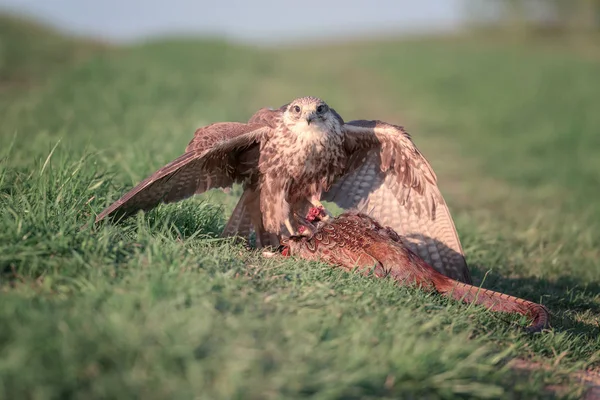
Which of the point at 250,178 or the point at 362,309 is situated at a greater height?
the point at 250,178

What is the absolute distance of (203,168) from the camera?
14.8 ft

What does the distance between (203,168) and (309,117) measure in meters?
0.83

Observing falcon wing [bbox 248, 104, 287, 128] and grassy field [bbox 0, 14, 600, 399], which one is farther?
falcon wing [bbox 248, 104, 287, 128]

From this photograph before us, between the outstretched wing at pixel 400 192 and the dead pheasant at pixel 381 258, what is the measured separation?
24.0 inches

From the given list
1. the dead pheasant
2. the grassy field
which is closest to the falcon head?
the dead pheasant

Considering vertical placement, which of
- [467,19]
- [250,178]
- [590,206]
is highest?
[467,19]

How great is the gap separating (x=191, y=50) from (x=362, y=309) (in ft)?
59.7

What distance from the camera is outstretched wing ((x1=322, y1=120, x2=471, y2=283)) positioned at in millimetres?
4676

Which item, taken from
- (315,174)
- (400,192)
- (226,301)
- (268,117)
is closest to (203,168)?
(268,117)

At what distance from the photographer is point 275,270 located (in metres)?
3.74

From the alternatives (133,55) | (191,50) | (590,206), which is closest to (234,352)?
(590,206)

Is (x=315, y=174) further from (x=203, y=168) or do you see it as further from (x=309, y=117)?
→ (x=203, y=168)

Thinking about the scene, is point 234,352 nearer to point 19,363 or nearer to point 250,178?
point 19,363

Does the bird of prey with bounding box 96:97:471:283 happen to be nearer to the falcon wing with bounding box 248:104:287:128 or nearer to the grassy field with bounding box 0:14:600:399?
the falcon wing with bounding box 248:104:287:128
